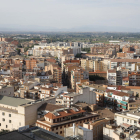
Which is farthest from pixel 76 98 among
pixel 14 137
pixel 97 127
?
pixel 14 137

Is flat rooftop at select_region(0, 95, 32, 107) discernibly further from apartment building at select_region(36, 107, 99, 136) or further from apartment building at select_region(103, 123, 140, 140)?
apartment building at select_region(103, 123, 140, 140)

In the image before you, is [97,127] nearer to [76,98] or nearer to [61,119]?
[61,119]

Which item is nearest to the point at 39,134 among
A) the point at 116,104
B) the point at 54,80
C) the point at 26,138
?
the point at 26,138

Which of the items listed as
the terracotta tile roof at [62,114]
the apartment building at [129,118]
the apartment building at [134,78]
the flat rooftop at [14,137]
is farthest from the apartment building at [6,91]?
the apartment building at [134,78]

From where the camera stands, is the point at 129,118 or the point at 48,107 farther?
the point at 48,107

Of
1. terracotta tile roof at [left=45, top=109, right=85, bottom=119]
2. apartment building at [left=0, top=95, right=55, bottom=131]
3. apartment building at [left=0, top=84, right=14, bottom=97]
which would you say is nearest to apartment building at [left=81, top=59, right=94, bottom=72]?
apartment building at [left=0, top=84, right=14, bottom=97]

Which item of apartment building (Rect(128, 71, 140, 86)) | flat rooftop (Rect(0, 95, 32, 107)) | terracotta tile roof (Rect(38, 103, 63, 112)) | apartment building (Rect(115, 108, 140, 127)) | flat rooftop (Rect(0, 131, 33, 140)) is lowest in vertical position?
apartment building (Rect(128, 71, 140, 86))

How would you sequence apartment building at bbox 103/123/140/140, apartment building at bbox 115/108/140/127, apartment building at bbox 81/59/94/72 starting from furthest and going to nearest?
apartment building at bbox 81/59/94/72 < apartment building at bbox 115/108/140/127 < apartment building at bbox 103/123/140/140
